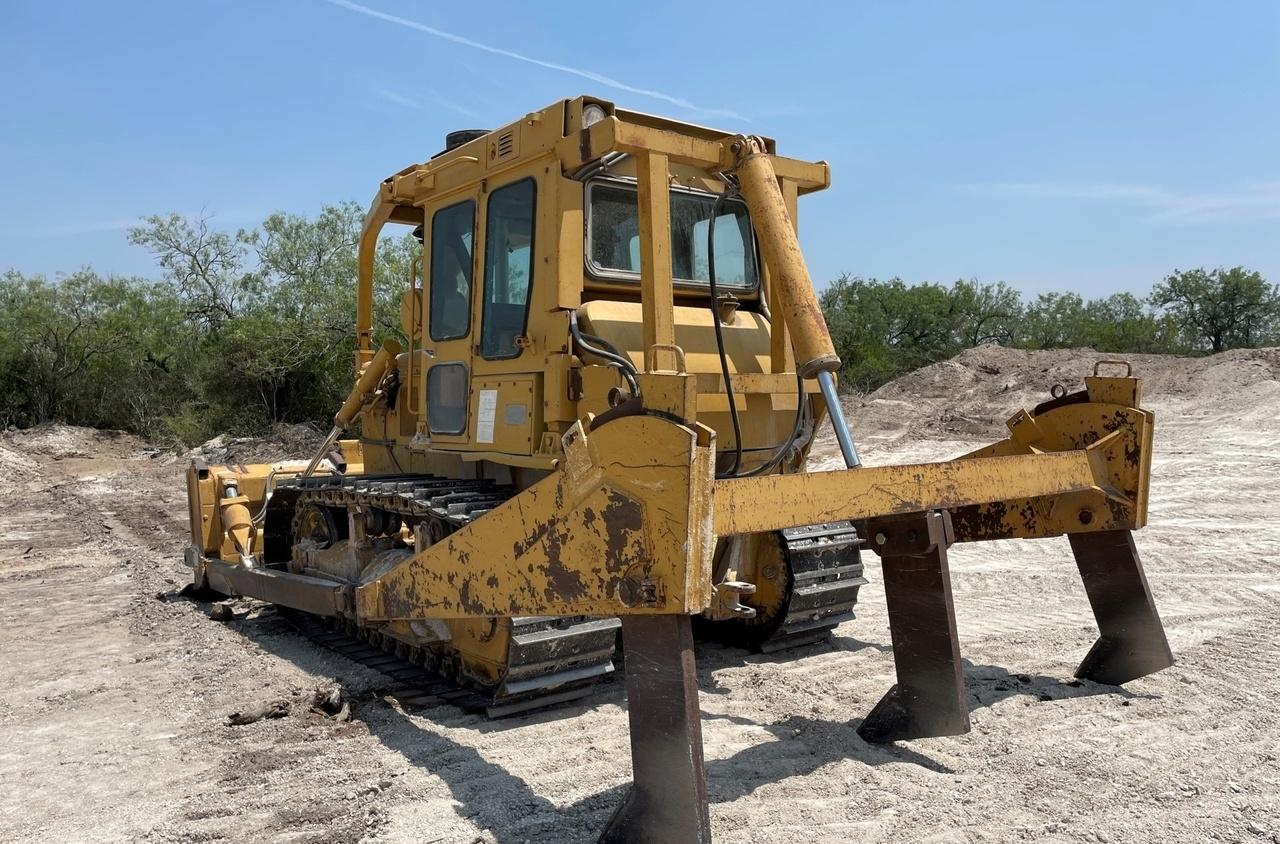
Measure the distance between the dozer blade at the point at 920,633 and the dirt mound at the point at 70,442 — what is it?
75.0 feet

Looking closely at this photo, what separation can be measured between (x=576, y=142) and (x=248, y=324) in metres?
20.2

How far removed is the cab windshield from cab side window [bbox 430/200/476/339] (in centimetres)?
78

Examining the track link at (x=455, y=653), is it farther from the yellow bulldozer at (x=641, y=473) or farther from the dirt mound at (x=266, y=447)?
the dirt mound at (x=266, y=447)

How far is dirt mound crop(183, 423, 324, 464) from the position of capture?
62.6 ft

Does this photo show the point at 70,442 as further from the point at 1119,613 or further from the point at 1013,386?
the point at 1119,613

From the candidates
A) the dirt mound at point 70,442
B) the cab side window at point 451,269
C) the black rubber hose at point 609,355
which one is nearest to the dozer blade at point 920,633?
the black rubber hose at point 609,355

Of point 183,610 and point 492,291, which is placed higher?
point 492,291

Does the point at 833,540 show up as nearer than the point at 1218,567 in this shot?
Yes

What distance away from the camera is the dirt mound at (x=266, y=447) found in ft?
62.6

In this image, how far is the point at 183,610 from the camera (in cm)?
730

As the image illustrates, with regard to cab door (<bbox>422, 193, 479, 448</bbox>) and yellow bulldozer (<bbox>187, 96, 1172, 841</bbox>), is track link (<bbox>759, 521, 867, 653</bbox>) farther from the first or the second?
cab door (<bbox>422, 193, 479, 448</bbox>)

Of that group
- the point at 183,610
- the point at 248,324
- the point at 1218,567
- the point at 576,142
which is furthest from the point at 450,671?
the point at 248,324

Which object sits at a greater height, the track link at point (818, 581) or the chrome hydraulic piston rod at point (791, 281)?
the chrome hydraulic piston rod at point (791, 281)

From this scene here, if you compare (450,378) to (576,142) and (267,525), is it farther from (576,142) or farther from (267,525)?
(267,525)
